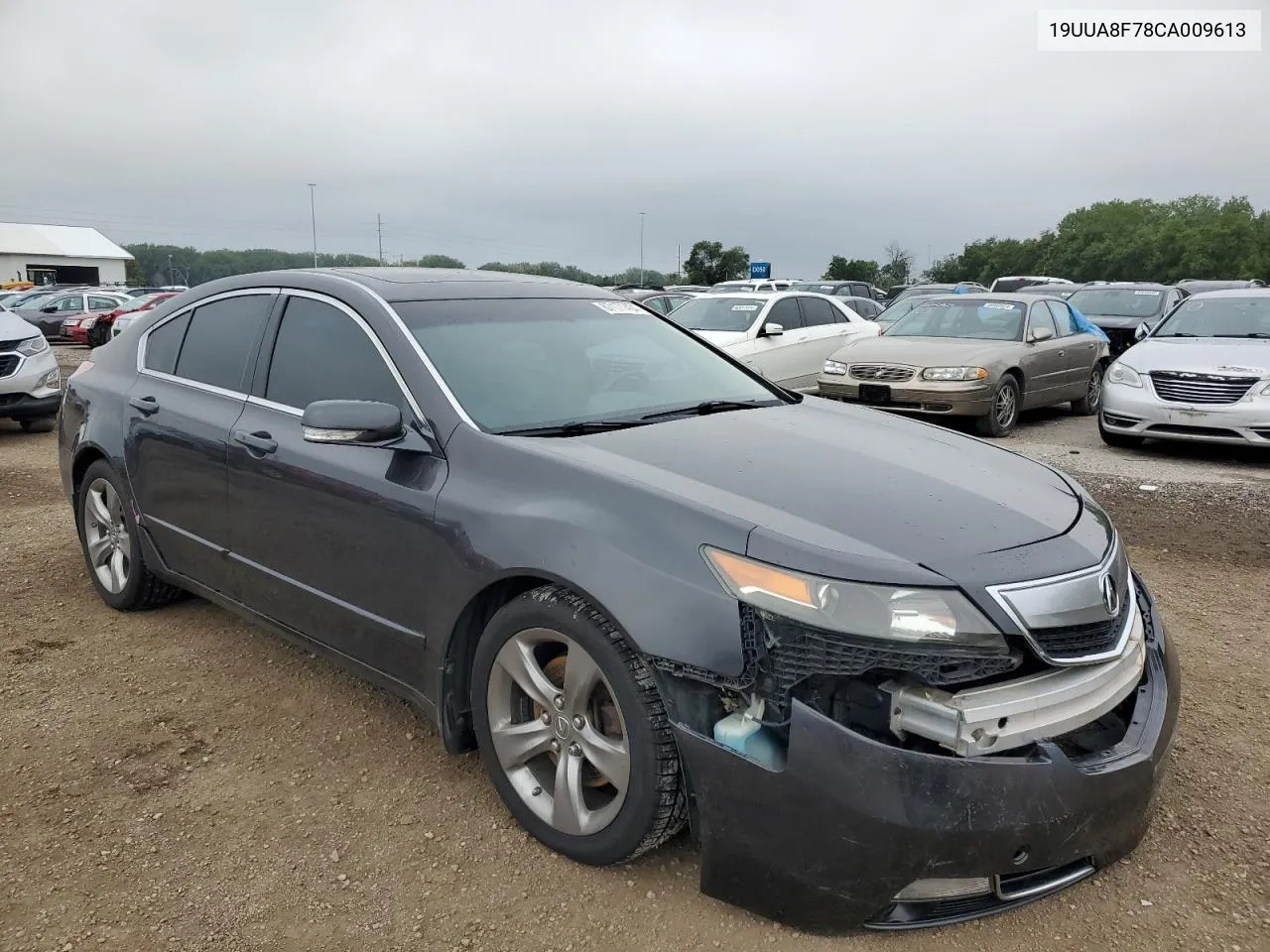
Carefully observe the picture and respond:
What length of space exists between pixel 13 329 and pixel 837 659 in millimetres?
10956

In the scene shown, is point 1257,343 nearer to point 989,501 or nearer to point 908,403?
point 908,403

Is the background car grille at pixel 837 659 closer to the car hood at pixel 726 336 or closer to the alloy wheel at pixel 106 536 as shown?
the alloy wheel at pixel 106 536

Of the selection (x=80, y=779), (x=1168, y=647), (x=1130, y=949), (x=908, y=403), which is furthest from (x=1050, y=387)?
A: (x=80, y=779)

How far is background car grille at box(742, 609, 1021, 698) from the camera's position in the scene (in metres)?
2.14

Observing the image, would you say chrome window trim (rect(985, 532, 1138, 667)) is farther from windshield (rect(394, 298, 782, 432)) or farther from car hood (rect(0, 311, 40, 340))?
car hood (rect(0, 311, 40, 340))

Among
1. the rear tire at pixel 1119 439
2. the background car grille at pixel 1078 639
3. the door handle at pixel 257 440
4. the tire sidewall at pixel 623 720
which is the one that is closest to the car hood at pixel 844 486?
the background car grille at pixel 1078 639

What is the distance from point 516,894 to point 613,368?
1783 millimetres

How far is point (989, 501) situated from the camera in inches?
104

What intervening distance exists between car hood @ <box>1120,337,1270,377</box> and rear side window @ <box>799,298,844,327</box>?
4.51 metres

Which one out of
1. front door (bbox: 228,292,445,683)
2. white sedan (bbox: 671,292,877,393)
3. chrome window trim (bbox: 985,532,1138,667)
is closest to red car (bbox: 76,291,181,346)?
white sedan (bbox: 671,292,877,393)

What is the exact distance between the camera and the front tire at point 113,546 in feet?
14.0

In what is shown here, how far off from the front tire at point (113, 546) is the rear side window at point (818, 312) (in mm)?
9906

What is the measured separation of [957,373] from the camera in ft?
32.2

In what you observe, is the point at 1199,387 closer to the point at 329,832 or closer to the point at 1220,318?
the point at 1220,318
